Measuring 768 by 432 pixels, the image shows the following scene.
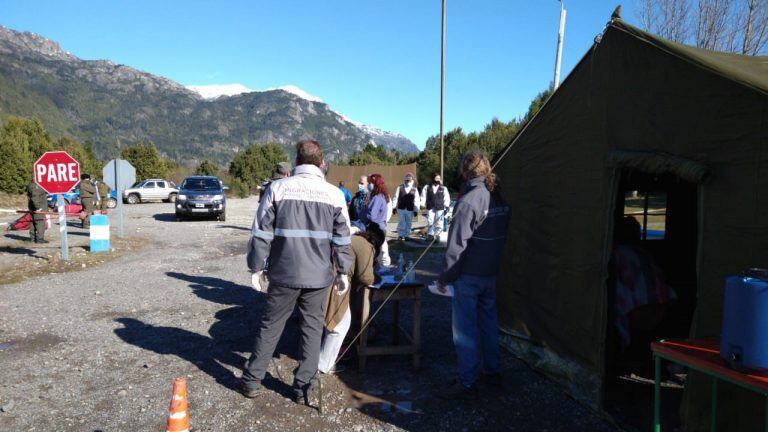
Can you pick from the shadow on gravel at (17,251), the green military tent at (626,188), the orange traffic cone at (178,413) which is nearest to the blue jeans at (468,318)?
the green military tent at (626,188)

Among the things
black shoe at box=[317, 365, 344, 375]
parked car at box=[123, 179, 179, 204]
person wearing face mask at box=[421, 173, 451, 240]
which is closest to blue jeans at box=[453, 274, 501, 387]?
black shoe at box=[317, 365, 344, 375]

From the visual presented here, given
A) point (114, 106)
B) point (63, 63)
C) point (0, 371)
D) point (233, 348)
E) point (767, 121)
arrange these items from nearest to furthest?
point (767, 121)
point (0, 371)
point (233, 348)
point (114, 106)
point (63, 63)

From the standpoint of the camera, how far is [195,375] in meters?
4.52

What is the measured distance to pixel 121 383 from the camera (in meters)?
4.37

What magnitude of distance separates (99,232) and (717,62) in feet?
38.9

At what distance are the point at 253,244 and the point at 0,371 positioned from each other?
3.05 m

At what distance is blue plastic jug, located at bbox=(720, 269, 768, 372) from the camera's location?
2.12m

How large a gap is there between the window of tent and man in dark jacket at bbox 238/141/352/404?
12.9 ft

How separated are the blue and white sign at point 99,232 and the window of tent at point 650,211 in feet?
35.0

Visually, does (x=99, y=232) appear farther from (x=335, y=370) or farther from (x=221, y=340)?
(x=335, y=370)

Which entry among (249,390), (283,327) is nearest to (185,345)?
(249,390)

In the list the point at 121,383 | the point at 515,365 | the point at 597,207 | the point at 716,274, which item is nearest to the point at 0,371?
the point at 121,383

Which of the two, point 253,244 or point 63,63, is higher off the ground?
point 63,63

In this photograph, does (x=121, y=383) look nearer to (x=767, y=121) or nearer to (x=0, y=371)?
(x=0, y=371)
